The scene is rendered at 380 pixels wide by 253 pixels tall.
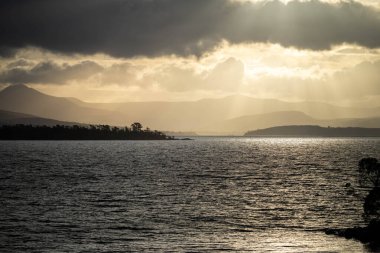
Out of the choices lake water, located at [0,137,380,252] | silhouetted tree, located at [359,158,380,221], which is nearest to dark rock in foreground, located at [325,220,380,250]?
silhouetted tree, located at [359,158,380,221]

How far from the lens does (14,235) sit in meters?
55.4

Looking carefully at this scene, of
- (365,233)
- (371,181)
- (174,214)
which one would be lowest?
(174,214)

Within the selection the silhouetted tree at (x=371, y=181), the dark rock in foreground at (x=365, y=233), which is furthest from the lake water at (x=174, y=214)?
the silhouetted tree at (x=371, y=181)

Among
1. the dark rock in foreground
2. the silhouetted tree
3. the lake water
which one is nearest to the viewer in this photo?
the lake water

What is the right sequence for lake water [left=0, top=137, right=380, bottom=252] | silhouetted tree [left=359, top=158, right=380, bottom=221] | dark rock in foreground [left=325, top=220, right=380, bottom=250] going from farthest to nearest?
silhouetted tree [left=359, top=158, right=380, bottom=221] → dark rock in foreground [left=325, top=220, right=380, bottom=250] → lake water [left=0, top=137, right=380, bottom=252]

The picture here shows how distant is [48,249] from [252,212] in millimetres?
32610

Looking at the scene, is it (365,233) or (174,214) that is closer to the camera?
(365,233)

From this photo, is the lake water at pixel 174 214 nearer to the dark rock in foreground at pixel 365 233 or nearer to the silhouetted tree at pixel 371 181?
the dark rock in foreground at pixel 365 233

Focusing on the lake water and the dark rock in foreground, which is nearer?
the lake water

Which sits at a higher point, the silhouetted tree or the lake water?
the silhouetted tree

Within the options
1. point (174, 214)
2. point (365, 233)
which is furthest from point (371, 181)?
point (174, 214)

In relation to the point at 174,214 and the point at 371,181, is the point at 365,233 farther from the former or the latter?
the point at 174,214

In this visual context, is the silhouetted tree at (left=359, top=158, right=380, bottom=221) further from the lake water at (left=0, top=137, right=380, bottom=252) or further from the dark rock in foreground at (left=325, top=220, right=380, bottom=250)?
the lake water at (left=0, top=137, right=380, bottom=252)

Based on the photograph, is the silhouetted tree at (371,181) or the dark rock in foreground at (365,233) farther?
the silhouetted tree at (371,181)
